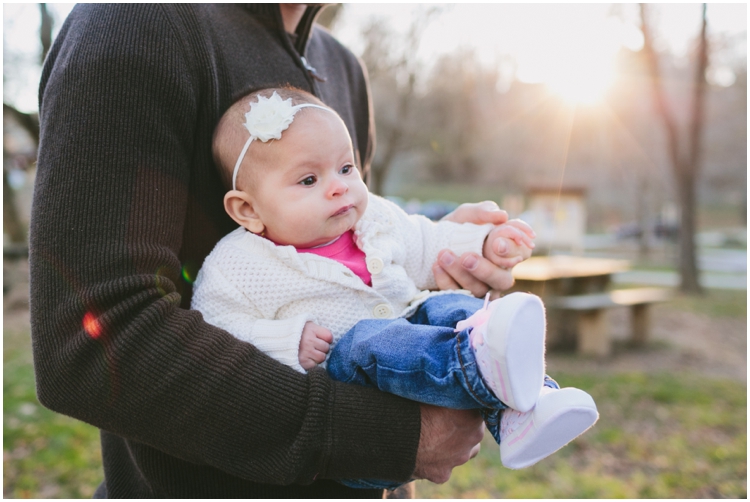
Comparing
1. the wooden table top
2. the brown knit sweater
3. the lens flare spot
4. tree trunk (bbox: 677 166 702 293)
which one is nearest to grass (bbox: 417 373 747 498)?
the wooden table top

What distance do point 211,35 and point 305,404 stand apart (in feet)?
3.19

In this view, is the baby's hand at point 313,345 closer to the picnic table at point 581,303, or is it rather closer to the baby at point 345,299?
the baby at point 345,299

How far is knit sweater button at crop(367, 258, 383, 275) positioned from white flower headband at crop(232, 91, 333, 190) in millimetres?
435

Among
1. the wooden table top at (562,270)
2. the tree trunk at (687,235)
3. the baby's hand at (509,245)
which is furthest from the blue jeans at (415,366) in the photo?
the tree trunk at (687,235)

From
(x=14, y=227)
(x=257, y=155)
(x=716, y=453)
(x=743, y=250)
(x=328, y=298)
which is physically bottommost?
(x=743, y=250)

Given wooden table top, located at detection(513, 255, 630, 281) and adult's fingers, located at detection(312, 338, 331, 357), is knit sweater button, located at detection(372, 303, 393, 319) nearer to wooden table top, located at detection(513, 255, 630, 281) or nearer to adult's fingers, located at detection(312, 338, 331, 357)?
adult's fingers, located at detection(312, 338, 331, 357)

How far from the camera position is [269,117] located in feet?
5.02

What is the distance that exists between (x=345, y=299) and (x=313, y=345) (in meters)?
0.19

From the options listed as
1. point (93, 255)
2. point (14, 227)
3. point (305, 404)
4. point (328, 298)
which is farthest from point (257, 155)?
point (14, 227)

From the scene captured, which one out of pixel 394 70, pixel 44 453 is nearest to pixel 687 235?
pixel 394 70

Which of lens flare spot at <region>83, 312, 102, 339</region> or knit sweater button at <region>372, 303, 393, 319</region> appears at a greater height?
lens flare spot at <region>83, 312, 102, 339</region>

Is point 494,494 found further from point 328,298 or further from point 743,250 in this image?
point 743,250

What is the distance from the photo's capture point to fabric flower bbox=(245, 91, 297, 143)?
152cm

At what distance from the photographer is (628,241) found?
25688 mm
